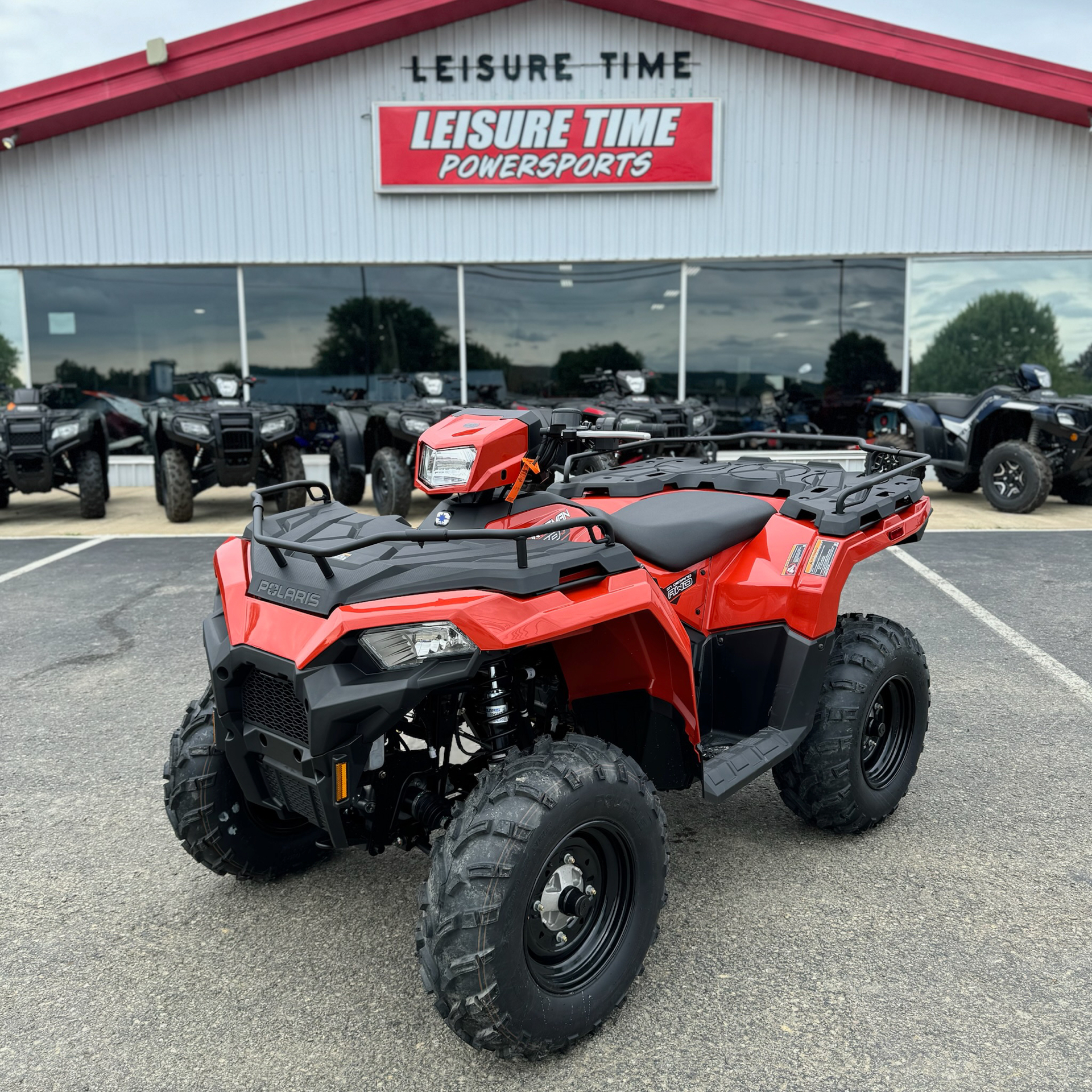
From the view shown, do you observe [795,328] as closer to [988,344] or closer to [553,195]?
[988,344]

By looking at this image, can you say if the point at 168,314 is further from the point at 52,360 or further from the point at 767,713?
the point at 767,713

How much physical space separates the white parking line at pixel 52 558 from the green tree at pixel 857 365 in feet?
29.6

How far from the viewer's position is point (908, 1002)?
2.36 meters

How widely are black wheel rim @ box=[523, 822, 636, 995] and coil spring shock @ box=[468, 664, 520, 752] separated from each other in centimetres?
29

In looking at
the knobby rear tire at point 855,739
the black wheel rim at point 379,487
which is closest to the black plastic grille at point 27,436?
the black wheel rim at point 379,487

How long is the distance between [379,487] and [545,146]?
547cm

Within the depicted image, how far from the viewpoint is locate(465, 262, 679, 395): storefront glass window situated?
12.9 metres

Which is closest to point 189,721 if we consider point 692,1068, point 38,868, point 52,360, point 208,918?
point 208,918

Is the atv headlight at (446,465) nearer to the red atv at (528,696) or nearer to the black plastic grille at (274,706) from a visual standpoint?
the red atv at (528,696)

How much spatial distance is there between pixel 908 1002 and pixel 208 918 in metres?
1.85

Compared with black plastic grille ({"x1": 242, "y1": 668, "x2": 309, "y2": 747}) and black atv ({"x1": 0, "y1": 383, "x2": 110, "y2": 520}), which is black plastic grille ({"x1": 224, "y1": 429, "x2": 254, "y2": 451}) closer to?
black atv ({"x1": 0, "y1": 383, "x2": 110, "y2": 520})

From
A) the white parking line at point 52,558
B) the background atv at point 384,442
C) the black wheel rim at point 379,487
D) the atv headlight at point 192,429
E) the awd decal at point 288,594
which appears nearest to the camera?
the awd decal at point 288,594

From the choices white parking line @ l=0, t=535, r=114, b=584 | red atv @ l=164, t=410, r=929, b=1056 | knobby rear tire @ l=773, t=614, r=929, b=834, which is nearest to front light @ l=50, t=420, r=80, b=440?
white parking line @ l=0, t=535, r=114, b=584

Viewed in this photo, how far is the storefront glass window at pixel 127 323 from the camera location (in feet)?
42.1
